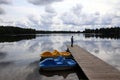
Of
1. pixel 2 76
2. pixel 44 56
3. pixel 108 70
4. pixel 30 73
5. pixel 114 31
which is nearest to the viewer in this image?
pixel 108 70

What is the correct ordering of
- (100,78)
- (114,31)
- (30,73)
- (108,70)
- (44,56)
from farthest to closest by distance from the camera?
1. (114,31)
2. (44,56)
3. (30,73)
4. (108,70)
5. (100,78)

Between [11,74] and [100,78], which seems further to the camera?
[11,74]

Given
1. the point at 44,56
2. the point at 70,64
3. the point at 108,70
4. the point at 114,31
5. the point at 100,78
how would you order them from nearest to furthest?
the point at 100,78
the point at 108,70
the point at 70,64
the point at 44,56
the point at 114,31

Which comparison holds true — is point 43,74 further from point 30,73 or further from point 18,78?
point 18,78

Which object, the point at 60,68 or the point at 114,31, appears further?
the point at 114,31

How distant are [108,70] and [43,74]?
5573 mm

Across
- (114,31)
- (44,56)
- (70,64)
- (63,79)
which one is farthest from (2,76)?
(114,31)

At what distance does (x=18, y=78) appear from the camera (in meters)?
16.2

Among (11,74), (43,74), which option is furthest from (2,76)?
(43,74)

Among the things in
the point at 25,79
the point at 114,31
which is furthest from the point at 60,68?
the point at 114,31

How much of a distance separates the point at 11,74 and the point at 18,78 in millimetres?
1728

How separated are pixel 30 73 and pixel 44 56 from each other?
21.3 feet

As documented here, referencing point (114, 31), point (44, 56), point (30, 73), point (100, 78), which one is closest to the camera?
point (100, 78)

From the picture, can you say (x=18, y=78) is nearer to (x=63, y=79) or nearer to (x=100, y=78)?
(x=63, y=79)
